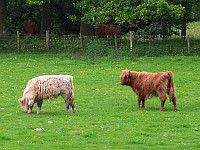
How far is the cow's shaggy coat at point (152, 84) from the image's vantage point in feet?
48.0

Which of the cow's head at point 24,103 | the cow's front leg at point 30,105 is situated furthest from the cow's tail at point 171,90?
the cow's head at point 24,103

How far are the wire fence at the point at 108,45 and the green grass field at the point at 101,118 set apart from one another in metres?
5.26

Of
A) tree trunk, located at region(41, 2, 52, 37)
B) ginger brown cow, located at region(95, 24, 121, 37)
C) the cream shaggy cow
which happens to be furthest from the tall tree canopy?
the cream shaggy cow

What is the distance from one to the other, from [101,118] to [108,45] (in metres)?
18.4

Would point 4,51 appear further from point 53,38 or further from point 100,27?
point 100,27

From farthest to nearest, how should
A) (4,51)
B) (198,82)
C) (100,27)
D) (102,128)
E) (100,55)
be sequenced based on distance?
(100,27)
(4,51)
(100,55)
(198,82)
(102,128)

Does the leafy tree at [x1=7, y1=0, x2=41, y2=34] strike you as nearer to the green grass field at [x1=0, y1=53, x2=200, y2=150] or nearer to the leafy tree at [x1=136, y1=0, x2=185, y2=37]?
the leafy tree at [x1=136, y1=0, x2=185, y2=37]

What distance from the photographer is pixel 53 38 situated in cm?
3338

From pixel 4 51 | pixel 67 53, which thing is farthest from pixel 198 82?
pixel 4 51

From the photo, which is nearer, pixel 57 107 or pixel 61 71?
pixel 57 107

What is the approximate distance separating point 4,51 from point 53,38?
396 cm

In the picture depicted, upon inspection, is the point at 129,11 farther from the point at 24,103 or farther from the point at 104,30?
the point at 24,103

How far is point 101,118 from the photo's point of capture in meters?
13.4

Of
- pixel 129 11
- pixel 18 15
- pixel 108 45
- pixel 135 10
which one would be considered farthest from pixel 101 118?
pixel 18 15
